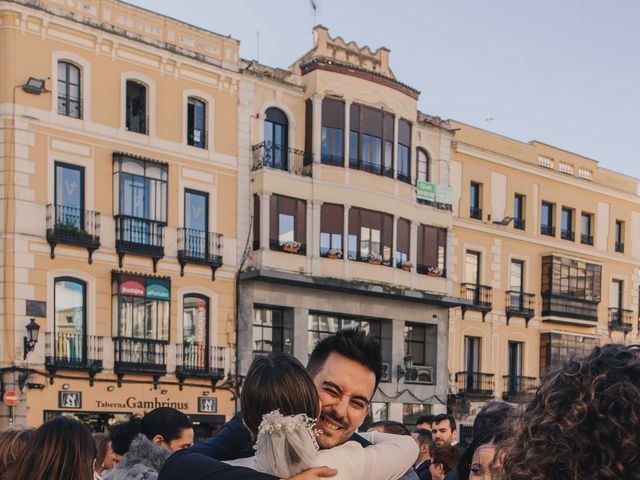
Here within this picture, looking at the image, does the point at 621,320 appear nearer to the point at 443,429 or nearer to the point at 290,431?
the point at 443,429

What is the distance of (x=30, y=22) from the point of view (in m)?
21.2

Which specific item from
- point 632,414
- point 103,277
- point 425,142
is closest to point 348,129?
point 425,142

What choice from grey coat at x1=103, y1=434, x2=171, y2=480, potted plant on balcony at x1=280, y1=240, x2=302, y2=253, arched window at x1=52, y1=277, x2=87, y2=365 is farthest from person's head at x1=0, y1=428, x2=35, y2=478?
potted plant on balcony at x1=280, y1=240, x2=302, y2=253

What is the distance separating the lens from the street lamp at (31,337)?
20.0m

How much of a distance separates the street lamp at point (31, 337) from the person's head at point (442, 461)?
572 inches

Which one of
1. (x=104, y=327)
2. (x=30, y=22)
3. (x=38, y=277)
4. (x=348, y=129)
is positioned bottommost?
(x=104, y=327)

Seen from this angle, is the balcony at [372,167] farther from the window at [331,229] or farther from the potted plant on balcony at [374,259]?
the potted plant on balcony at [374,259]

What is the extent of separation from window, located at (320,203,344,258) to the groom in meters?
22.1

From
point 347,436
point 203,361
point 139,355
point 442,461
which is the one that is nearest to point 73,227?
point 139,355

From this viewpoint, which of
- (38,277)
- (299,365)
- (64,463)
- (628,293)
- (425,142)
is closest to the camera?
(299,365)

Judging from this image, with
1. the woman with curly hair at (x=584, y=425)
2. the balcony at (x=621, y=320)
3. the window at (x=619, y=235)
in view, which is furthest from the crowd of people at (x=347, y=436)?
the window at (x=619, y=235)

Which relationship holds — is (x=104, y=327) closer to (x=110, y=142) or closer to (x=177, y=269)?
(x=177, y=269)

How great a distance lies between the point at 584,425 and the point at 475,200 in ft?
101

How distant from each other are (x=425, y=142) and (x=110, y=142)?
Answer: 39.9 ft
